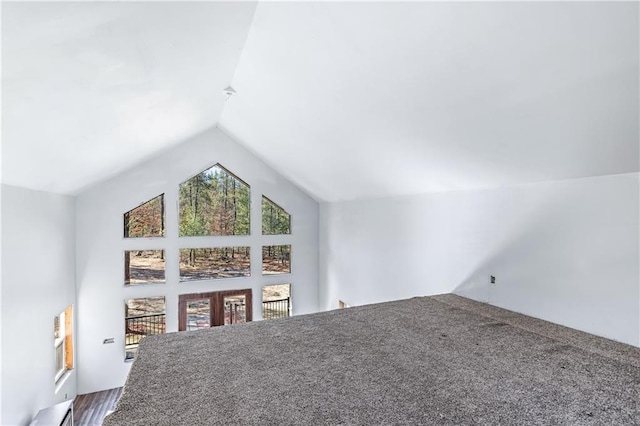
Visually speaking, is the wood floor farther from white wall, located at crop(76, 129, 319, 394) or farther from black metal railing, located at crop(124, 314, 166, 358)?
black metal railing, located at crop(124, 314, 166, 358)

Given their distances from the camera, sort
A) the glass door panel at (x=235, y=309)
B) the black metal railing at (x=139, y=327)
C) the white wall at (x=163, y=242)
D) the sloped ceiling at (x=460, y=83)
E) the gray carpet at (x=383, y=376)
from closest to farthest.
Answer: the gray carpet at (x=383, y=376) < the sloped ceiling at (x=460, y=83) < the white wall at (x=163, y=242) < the black metal railing at (x=139, y=327) < the glass door panel at (x=235, y=309)

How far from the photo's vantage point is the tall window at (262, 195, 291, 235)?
729cm

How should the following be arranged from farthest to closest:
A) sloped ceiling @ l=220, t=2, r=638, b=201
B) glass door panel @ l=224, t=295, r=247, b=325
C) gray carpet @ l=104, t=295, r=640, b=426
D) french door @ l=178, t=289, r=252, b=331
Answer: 1. glass door panel @ l=224, t=295, r=247, b=325
2. french door @ l=178, t=289, r=252, b=331
3. sloped ceiling @ l=220, t=2, r=638, b=201
4. gray carpet @ l=104, t=295, r=640, b=426

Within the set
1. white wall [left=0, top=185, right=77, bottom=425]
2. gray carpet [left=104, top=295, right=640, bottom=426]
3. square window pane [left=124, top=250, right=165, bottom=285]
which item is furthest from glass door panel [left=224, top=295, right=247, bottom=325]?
gray carpet [left=104, top=295, right=640, bottom=426]

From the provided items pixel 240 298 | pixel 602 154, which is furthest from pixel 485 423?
pixel 240 298

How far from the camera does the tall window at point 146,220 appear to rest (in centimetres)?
635

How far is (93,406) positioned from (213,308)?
2373 millimetres

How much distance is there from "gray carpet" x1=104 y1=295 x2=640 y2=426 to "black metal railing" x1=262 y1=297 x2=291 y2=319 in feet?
15.4

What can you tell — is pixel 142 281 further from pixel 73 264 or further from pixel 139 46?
pixel 139 46

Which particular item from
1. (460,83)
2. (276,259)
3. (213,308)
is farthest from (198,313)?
(460,83)

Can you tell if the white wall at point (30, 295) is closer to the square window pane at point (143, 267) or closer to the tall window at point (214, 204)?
the square window pane at point (143, 267)

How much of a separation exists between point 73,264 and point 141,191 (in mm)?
1648

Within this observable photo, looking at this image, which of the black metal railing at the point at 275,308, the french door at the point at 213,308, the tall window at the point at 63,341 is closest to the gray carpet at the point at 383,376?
the tall window at the point at 63,341

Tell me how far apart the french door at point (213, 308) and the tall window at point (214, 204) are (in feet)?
4.09
